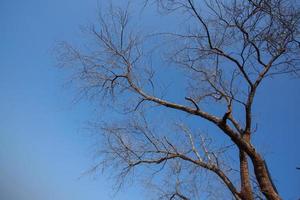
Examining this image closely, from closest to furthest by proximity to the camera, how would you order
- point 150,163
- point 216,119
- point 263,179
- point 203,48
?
point 263,179 → point 216,119 → point 203,48 → point 150,163

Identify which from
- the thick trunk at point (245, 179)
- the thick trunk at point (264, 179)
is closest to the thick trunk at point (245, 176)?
the thick trunk at point (245, 179)

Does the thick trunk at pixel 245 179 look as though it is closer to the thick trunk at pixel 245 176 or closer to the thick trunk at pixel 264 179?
the thick trunk at pixel 245 176

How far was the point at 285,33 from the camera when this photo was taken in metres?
6.43

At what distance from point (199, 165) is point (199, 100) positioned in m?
1.39

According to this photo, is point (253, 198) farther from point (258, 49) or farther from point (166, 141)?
point (258, 49)

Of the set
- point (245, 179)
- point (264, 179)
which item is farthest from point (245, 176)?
point (264, 179)

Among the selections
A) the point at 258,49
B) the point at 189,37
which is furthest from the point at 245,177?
the point at 189,37

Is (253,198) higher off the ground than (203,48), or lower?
lower

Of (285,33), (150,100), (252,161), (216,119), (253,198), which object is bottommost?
(253,198)

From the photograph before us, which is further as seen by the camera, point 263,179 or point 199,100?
point 199,100

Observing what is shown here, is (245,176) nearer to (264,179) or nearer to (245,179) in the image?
(245,179)

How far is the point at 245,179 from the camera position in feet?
21.8

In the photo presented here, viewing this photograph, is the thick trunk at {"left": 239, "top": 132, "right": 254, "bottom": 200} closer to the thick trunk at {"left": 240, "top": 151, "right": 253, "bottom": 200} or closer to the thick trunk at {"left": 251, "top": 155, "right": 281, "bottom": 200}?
the thick trunk at {"left": 240, "top": 151, "right": 253, "bottom": 200}

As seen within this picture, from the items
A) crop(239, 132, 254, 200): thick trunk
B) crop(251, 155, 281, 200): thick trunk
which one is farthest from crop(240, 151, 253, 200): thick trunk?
crop(251, 155, 281, 200): thick trunk
